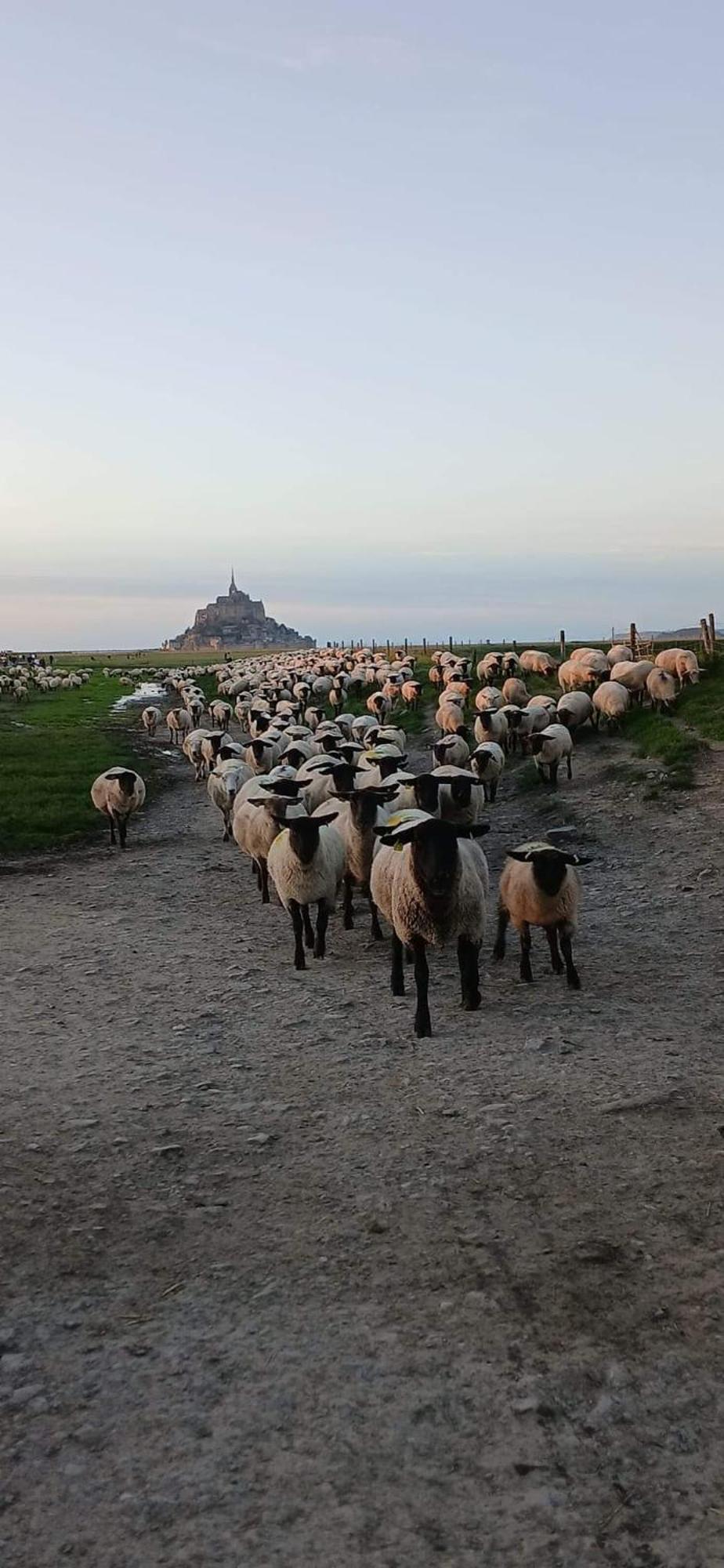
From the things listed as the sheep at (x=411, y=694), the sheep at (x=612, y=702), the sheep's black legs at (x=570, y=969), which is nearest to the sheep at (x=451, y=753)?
the sheep at (x=612, y=702)

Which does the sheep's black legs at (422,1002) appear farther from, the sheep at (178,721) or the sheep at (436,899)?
the sheep at (178,721)

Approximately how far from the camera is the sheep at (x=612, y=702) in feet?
74.1

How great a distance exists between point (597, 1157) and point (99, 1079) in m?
3.56

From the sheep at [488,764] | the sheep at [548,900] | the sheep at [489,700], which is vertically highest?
the sheep at [489,700]

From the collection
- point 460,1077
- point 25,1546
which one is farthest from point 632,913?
point 25,1546

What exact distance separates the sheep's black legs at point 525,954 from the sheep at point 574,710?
45.6 ft

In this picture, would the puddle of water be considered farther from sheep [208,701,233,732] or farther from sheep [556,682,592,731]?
sheep [556,682,592,731]

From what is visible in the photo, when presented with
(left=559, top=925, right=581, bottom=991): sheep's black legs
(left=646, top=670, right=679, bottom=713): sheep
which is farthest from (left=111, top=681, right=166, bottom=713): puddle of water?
(left=559, top=925, right=581, bottom=991): sheep's black legs

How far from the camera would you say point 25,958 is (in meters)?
9.89

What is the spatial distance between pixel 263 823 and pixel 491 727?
959 centimetres

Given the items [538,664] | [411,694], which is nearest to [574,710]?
[411,694]

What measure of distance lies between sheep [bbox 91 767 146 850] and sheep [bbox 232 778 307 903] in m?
3.39

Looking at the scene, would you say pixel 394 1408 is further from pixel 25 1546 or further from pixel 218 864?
pixel 218 864

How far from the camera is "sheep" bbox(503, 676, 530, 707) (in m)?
27.1
